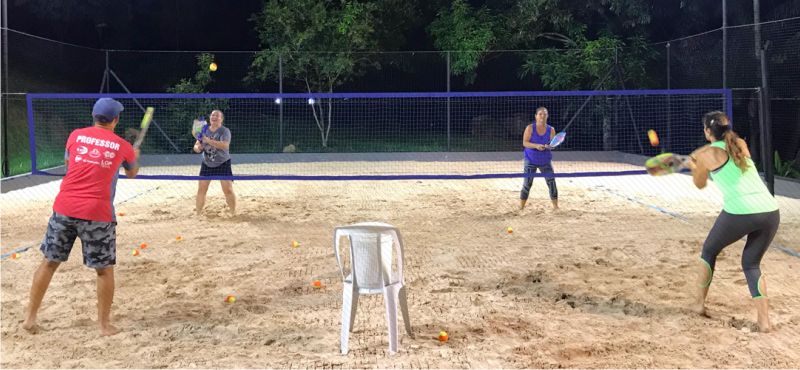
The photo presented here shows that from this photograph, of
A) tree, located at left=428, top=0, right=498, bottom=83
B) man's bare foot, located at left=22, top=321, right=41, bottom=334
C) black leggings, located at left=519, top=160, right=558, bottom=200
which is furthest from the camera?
tree, located at left=428, top=0, right=498, bottom=83

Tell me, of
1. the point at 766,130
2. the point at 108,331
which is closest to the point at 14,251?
the point at 108,331

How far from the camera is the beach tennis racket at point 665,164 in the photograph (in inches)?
246

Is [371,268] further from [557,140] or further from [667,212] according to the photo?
[667,212]

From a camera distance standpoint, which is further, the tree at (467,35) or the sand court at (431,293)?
the tree at (467,35)

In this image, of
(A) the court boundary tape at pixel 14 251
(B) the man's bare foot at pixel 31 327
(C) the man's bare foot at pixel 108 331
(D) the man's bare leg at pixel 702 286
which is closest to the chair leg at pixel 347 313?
(C) the man's bare foot at pixel 108 331

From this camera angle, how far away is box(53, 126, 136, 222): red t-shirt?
18.4 ft

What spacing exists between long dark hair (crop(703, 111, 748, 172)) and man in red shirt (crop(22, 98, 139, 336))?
4.40m

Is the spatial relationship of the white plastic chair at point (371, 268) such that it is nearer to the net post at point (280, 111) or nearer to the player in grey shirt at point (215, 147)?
the player in grey shirt at point (215, 147)

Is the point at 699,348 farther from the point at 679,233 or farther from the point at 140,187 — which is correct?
the point at 140,187

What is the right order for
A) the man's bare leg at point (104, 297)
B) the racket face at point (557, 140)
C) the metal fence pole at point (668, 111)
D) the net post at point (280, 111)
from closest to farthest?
the man's bare leg at point (104, 297), the racket face at point (557, 140), the metal fence pole at point (668, 111), the net post at point (280, 111)

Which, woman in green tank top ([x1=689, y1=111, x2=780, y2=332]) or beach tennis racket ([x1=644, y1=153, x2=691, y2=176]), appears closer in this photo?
woman in green tank top ([x1=689, y1=111, x2=780, y2=332])

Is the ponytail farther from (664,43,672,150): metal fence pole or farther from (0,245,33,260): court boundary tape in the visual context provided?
(664,43,672,150): metal fence pole

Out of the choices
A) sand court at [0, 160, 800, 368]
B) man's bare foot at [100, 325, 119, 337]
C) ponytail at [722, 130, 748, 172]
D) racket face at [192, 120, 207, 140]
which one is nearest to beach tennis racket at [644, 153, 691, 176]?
ponytail at [722, 130, 748, 172]

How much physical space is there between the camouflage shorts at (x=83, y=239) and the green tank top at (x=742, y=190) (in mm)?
4608
